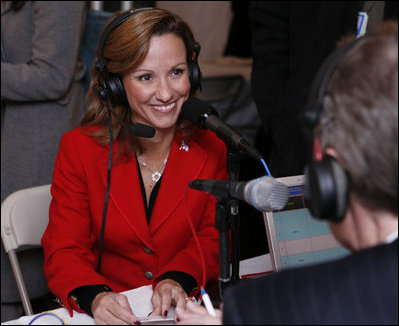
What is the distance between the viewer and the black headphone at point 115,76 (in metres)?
1.69

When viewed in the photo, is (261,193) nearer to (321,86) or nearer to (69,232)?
(321,86)

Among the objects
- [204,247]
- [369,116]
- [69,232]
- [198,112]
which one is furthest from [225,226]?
[69,232]

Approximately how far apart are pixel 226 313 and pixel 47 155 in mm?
1725

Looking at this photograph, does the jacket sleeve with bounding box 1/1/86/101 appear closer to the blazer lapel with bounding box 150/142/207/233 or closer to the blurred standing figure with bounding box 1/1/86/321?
the blurred standing figure with bounding box 1/1/86/321

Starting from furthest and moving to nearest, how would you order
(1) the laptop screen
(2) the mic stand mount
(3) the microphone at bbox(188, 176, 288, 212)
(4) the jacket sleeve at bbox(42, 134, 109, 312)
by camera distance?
(4) the jacket sleeve at bbox(42, 134, 109, 312) < (1) the laptop screen < (2) the mic stand mount < (3) the microphone at bbox(188, 176, 288, 212)

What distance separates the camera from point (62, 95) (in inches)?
96.6

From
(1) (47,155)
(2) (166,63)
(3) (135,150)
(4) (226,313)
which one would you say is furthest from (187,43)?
(4) (226,313)

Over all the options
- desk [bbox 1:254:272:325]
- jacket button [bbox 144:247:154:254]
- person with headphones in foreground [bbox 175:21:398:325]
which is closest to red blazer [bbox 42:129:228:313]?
jacket button [bbox 144:247:154:254]

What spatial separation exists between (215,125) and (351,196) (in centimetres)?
46

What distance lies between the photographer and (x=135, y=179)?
71.0 inches

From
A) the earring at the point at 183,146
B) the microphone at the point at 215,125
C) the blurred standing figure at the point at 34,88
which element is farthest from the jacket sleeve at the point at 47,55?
the microphone at the point at 215,125

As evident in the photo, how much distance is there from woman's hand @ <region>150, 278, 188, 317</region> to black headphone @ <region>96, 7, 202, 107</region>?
57 cm

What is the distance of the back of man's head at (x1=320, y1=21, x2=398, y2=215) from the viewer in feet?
2.74

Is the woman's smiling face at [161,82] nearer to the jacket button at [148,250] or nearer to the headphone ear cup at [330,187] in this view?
the jacket button at [148,250]
